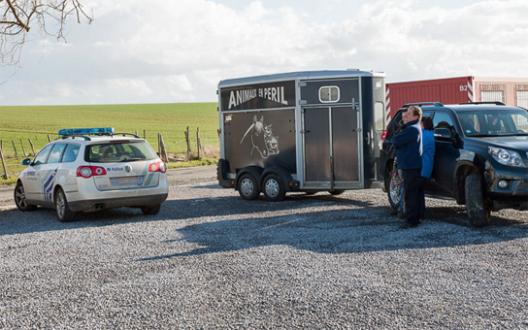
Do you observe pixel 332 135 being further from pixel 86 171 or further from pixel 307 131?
pixel 86 171

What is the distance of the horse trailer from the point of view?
47.3 feet

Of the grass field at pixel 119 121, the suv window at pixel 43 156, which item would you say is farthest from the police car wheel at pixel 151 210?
the grass field at pixel 119 121

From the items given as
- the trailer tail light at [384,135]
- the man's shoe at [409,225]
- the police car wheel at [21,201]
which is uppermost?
the trailer tail light at [384,135]

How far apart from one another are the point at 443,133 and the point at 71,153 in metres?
6.36

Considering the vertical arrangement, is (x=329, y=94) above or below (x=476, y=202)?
above

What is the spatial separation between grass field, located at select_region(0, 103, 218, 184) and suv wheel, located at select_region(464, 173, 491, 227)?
1414 inches

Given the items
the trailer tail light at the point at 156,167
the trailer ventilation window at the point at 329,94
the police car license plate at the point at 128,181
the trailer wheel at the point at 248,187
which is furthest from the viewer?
the trailer wheel at the point at 248,187

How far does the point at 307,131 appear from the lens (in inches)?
585

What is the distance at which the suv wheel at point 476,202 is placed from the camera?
1059cm

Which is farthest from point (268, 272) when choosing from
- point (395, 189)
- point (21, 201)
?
point (21, 201)

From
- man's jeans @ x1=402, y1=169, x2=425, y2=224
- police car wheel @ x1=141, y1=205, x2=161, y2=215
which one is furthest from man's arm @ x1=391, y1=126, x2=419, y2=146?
police car wheel @ x1=141, y1=205, x2=161, y2=215

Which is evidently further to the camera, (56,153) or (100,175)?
(56,153)

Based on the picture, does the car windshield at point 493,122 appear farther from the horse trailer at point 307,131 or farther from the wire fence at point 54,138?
the wire fence at point 54,138

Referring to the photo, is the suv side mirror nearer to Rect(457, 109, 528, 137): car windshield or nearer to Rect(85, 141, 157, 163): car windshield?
Rect(457, 109, 528, 137): car windshield
